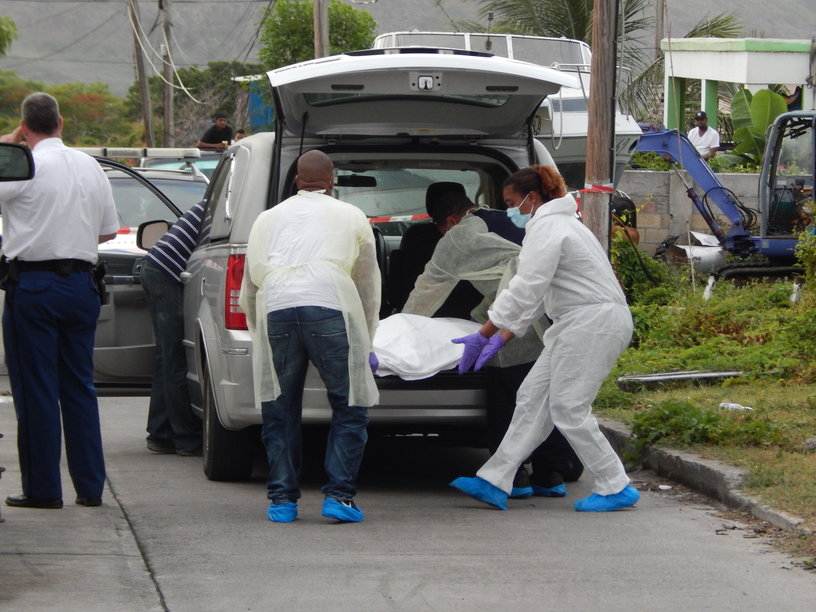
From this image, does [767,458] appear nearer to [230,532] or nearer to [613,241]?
[230,532]

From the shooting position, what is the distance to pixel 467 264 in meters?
7.84

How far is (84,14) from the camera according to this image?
646ft

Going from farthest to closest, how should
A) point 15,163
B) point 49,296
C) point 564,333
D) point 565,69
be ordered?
point 565,69 → point 564,333 → point 49,296 → point 15,163

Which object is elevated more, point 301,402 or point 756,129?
point 756,129

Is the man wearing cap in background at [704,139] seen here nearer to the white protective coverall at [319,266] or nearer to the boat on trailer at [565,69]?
the boat on trailer at [565,69]

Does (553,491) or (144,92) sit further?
(144,92)

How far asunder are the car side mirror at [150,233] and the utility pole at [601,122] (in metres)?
5.18

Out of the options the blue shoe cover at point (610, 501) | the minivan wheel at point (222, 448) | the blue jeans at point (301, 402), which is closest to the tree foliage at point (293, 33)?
the minivan wheel at point (222, 448)

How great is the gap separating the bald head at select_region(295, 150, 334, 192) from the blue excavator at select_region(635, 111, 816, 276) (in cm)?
1179

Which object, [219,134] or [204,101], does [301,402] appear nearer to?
[219,134]

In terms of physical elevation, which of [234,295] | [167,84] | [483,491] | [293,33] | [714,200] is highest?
[293,33]

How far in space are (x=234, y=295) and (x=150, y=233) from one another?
1947 mm

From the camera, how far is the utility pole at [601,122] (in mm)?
13383

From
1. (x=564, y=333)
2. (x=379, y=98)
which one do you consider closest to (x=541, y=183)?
(x=564, y=333)
